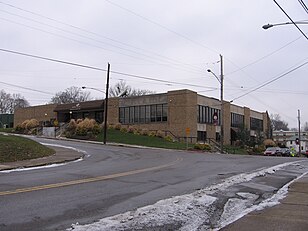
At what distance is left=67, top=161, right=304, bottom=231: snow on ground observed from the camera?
6.83 m

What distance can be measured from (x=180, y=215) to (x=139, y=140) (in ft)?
130

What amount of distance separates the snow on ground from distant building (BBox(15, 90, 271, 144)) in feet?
111

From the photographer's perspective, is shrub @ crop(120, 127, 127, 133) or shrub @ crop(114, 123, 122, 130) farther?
shrub @ crop(114, 123, 122, 130)

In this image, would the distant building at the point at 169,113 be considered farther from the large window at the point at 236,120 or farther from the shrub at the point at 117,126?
the shrub at the point at 117,126

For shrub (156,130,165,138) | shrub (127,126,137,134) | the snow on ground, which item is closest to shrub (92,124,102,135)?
shrub (127,126,137,134)

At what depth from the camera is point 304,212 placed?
340 inches

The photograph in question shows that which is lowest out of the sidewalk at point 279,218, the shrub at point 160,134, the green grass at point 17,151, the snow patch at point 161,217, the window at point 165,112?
the sidewalk at point 279,218

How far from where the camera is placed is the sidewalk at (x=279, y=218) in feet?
23.4

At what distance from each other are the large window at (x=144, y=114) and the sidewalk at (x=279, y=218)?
144 feet

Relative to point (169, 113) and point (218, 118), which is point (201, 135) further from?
point (218, 118)

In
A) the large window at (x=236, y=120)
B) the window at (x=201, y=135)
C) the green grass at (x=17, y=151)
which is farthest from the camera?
the large window at (x=236, y=120)

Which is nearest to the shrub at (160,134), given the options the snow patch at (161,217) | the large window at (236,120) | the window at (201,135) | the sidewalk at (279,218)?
the window at (201,135)

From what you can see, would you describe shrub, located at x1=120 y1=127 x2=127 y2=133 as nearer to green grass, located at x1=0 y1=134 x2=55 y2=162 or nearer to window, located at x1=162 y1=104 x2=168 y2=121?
window, located at x1=162 y1=104 x2=168 y2=121

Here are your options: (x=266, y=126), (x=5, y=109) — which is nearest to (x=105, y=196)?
(x=266, y=126)
